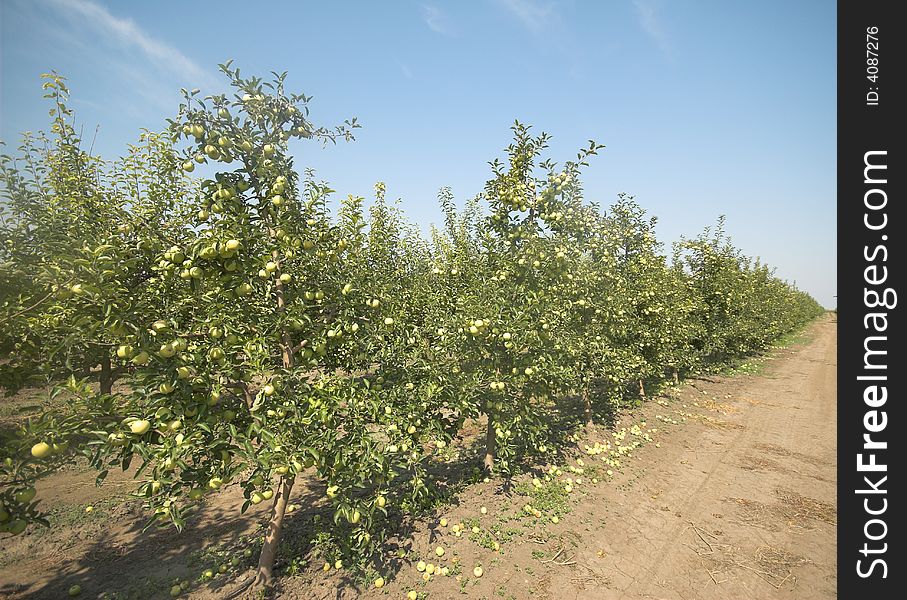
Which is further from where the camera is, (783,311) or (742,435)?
(783,311)

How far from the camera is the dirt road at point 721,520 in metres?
4.76

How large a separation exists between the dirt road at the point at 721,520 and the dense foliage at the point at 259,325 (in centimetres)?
188

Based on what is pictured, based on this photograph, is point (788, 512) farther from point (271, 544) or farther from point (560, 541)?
point (271, 544)

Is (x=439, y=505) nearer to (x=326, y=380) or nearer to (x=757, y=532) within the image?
(x=326, y=380)

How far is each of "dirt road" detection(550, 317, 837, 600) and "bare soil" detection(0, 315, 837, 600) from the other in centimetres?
2

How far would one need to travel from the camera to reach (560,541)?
18.0ft

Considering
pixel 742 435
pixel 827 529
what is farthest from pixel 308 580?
pixel 742 435

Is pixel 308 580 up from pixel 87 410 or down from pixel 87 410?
down

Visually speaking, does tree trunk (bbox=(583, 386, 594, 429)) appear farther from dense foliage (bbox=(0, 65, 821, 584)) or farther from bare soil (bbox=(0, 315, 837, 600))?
dense foliage (bbox=(0, 65, 821, 584))

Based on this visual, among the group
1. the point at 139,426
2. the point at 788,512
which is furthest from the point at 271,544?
the point at 788,512

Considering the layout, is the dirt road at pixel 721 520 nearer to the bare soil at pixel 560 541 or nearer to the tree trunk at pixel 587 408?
the bare soil at pixel 560 541

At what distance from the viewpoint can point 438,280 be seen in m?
9.59

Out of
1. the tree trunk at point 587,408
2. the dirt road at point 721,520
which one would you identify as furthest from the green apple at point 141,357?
the tree trunk at point 587,408

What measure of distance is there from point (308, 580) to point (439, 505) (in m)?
2.14
